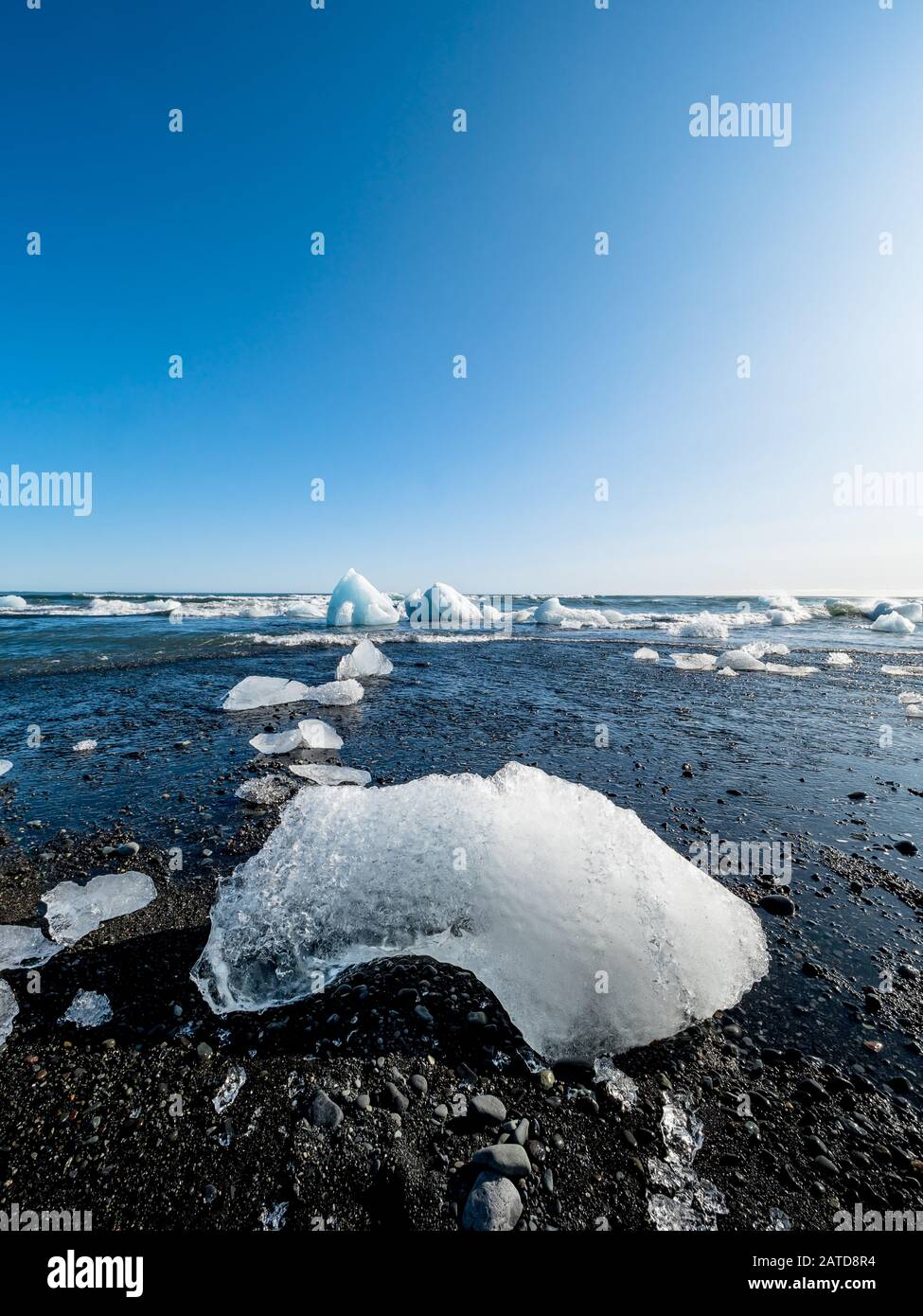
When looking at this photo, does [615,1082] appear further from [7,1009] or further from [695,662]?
[695,662]

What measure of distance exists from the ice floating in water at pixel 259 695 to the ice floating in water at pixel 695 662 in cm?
1061

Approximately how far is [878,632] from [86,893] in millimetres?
34169

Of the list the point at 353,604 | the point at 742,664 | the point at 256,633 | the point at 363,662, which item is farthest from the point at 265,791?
the point at 353,604

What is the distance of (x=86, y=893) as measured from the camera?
10.3 ft

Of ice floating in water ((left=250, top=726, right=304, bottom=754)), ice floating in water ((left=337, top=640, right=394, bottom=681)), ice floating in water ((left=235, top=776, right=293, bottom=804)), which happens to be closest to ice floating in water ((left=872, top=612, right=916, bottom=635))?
ice floating in water ((left=337, top=640, right=394, bottom=681))

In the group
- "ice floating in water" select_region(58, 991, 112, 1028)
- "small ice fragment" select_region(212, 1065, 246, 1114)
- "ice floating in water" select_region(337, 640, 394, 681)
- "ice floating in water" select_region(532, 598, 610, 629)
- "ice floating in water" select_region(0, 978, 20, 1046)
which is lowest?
"small ice fragment" select_region(212, 1065, 246, 1114)

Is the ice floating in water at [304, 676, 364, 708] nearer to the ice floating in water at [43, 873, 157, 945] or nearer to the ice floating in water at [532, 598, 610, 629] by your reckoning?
the ice floating in water at [43, 873, 157, 945]

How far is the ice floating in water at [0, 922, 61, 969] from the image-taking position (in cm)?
254

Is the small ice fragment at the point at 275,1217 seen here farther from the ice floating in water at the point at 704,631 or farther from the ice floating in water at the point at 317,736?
the ice floating in water at the point at 704,631

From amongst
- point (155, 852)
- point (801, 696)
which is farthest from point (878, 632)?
point (155, 852)

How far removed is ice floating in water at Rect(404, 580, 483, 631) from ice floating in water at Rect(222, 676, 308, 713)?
1821cm

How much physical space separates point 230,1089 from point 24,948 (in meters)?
1.76

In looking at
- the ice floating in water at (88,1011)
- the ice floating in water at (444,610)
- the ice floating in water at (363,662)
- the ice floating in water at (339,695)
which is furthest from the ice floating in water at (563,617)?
the ice floating in water at (88,1011)

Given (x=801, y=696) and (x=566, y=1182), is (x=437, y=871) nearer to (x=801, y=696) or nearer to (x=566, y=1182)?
(x=566, y=1182)
